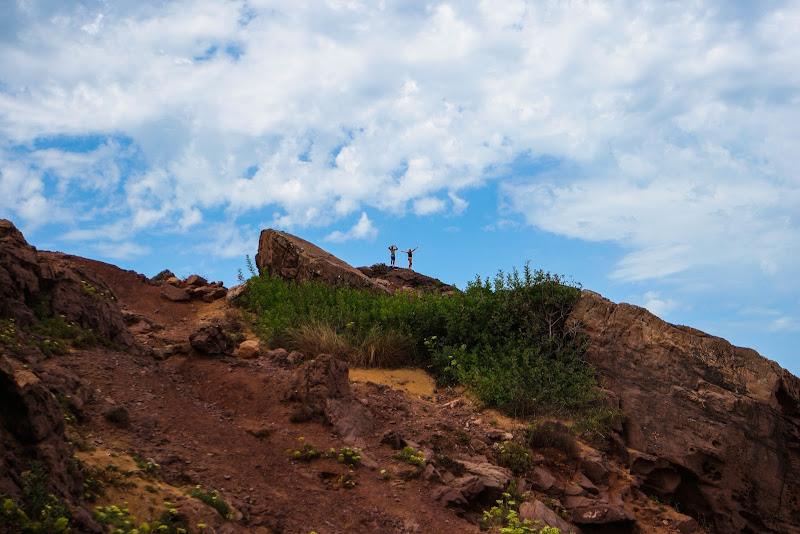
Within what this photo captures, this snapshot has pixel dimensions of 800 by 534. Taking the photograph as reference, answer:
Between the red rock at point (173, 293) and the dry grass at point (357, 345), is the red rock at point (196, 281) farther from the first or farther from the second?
the dry grass at point (357, 345)

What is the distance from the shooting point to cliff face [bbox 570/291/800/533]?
8.62m

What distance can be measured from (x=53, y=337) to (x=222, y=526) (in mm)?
4027

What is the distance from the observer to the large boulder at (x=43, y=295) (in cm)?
739

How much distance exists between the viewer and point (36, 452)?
3.94 meters

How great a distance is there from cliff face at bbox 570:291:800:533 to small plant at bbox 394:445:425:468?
3562 millimetres

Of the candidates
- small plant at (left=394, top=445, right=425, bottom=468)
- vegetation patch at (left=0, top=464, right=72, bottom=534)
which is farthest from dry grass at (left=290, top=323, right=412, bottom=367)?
vegetation patch at (left=0, top=464, right=72, bottom=534)

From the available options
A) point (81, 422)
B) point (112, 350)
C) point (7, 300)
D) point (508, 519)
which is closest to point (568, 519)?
point (508, 519)

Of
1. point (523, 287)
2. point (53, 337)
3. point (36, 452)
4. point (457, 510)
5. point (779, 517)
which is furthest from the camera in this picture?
point (523, 287)

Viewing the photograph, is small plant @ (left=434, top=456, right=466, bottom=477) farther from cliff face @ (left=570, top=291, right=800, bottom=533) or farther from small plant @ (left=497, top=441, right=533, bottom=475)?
cliff face @ (left=570, top=291, right=800, bottom=533)

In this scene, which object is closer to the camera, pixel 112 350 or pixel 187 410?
pixel 187 410

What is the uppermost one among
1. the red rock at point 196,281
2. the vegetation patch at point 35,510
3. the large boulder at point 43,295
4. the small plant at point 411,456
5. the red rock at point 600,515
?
the red rock at point 196,281

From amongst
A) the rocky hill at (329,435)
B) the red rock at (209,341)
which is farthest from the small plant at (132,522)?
the red rock at (209,341)

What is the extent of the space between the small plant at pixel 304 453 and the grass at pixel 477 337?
3417 mm

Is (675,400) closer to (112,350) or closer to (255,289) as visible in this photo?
(112,350)
